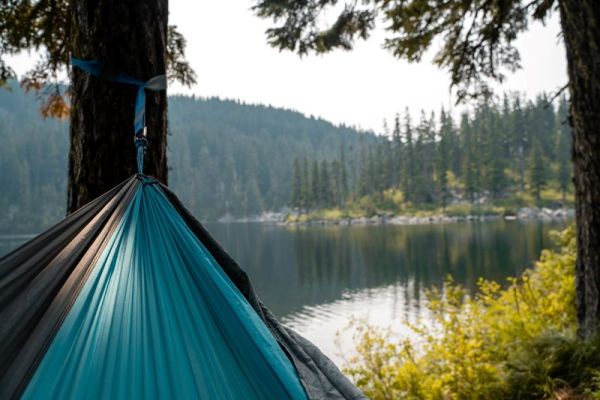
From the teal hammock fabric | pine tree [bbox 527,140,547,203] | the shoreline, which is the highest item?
pine tree [bbox 527,140,547,203]

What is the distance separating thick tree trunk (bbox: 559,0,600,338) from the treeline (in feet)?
162

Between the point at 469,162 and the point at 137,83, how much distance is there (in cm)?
5381

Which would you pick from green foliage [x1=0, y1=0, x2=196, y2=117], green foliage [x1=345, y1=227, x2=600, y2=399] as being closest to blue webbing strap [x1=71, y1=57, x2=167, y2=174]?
green foliage [x1=0, y1=0, x2=196, y2=117]

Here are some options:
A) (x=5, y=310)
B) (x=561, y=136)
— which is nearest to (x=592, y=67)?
(x=5, y=310)

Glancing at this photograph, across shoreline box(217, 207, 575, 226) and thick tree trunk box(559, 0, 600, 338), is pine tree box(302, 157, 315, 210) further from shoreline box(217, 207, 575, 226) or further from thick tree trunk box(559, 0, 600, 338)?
thick tree trunk box(559, 0, 600, 338)

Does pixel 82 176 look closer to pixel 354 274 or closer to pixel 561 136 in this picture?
pixel 354 274

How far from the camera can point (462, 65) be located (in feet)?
15.8

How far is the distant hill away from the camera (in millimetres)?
77562

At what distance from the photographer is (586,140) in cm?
320

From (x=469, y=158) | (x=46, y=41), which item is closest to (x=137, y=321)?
(x=46, y=41)

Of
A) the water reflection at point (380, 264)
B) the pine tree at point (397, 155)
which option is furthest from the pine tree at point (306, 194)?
the water reflection at point (380, 264)

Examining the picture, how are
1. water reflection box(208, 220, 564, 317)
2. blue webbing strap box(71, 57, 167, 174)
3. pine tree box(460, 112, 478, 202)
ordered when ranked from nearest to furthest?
1. blue webbing strap box(71, 57, 167, 174)
2. water reflection box(208, 220, 564, 317)
3. pine tree box(460, 112, 478, 202)

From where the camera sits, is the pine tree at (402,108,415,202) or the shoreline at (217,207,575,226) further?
the pine tree at (402,108,415,202)

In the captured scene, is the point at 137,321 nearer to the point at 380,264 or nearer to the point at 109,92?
the point at 109,92
